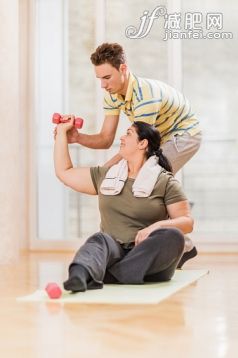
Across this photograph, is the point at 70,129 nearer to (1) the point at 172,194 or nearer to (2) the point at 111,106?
(2) the point at 111,106

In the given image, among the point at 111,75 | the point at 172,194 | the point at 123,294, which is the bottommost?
the point at 123,294

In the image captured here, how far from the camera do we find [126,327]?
194 cm

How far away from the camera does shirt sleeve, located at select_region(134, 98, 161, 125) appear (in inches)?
127

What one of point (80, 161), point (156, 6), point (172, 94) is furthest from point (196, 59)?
point (172, 94)

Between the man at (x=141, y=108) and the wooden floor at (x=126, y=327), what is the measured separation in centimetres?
82

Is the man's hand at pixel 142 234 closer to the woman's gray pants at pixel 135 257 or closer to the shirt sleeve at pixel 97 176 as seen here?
the woman's gray pants at pixel 135 257

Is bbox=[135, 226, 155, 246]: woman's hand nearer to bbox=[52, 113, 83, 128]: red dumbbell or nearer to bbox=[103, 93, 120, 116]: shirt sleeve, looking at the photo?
bbox=[52, 113, 83, 128]: red dumbbell

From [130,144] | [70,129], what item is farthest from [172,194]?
[70,129]

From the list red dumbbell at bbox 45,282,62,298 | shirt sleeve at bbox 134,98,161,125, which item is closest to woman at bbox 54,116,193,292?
shirt sleeve at bbox 134,98,161,125

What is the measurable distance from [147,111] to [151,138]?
185 millimetres

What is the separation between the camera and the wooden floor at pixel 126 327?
1.64 meters

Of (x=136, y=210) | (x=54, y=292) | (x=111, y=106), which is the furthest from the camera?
(x=111, y=106)

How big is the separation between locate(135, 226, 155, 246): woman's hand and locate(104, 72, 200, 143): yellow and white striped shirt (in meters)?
0.61

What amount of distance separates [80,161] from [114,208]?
2533 mm
